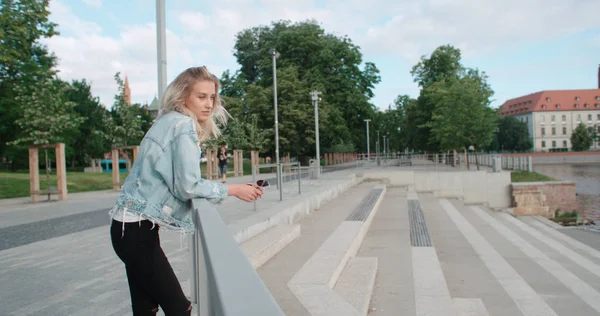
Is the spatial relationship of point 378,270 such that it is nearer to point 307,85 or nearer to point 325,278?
point 325,278

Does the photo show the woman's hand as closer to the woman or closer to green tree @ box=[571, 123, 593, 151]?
the woman

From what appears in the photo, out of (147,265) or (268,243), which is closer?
(147,265)

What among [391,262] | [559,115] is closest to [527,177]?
[391,262]

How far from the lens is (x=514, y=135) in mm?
103312

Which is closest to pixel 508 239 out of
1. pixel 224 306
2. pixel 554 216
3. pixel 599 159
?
pixel 224 306

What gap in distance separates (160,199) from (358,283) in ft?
13.4

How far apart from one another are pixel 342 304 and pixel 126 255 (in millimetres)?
2689

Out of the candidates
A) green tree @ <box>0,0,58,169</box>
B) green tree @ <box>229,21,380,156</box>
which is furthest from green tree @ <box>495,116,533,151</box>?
green tree @ <box>0,0,58,169</box>

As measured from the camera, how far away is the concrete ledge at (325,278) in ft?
14.1

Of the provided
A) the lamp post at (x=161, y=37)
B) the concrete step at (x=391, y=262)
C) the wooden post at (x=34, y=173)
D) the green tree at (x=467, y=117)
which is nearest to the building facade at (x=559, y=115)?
the green tree at (x=467, y=117)

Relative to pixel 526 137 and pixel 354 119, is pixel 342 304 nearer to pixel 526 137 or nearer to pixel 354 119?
pixel 354 119

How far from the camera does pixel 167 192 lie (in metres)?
2.18

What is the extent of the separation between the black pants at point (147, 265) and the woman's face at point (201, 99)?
0.61 meters

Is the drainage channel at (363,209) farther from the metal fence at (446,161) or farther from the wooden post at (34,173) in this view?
the metal fence at (446,161)
